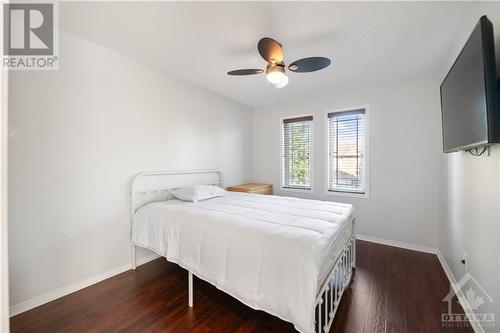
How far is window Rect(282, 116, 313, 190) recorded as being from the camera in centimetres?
405

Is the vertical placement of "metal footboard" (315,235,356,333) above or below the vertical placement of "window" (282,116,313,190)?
below

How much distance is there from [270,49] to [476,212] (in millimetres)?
2165

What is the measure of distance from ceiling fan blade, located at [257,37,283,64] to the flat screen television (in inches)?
51.5

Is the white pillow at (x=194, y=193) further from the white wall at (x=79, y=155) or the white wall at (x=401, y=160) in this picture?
the white wall at (x=401, y=160)

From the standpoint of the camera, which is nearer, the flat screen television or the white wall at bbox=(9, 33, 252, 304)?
the flat screen television

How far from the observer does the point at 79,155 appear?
83.9 inches

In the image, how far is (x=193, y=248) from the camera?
1.87 meters

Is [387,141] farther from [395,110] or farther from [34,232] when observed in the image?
[34,232]

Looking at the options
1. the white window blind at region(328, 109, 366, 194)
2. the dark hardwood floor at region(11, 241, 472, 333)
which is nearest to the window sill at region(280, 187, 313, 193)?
the white window blind at region(328, 109, 366, 194)

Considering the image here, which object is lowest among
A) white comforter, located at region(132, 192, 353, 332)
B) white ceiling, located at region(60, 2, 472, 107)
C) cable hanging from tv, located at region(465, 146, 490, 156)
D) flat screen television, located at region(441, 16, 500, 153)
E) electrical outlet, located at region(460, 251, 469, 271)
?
electrical outlet, located at region(460, 251, 469, 271)

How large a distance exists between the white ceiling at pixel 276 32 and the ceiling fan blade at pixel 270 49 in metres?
0.23

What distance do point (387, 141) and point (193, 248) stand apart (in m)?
3.23

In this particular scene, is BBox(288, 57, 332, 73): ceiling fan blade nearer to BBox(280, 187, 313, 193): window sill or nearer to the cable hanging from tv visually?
the cable hanging from tv
